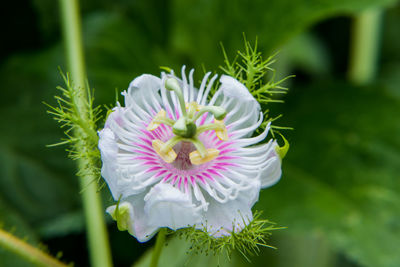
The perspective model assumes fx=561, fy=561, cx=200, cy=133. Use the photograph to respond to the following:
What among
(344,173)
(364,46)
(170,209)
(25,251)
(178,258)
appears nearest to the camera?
(170,209)

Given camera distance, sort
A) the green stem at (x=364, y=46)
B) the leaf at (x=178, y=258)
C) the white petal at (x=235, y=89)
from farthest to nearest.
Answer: the green stem at (x=364, y=46) → the leaf at (x=178, y=258) → the white petal at (x=235, y=89)

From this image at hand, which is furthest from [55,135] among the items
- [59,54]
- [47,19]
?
[47,19]

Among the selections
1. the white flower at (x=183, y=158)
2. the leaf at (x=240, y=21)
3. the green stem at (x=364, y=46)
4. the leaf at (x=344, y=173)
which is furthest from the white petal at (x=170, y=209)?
the green stem at (x=364, y=46)

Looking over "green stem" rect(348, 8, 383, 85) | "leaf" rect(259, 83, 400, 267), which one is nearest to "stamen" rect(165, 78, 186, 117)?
"leaf" rect(259, 83, 400, 267)

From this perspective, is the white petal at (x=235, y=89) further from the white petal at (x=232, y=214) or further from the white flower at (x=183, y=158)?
the white petal at (x=232, y=214)

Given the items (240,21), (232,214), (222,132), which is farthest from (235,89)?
(240,21)

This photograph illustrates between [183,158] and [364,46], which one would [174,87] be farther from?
[364,46]

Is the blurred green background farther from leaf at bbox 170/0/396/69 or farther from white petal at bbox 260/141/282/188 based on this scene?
white petal at bbox 260/141/282/188
